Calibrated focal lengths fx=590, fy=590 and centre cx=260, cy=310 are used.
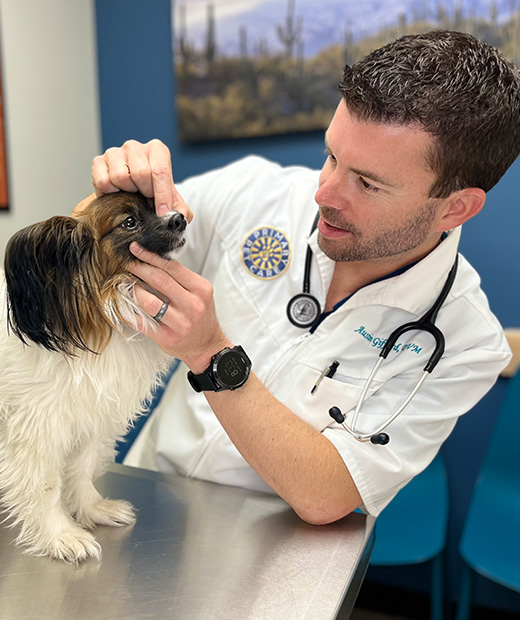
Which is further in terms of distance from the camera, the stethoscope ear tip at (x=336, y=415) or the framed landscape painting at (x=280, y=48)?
the framed landscape painting at (x=280, y=48)

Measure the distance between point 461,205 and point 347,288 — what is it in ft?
1.24

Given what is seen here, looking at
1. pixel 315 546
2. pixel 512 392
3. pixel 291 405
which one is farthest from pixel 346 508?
pixel 512 392

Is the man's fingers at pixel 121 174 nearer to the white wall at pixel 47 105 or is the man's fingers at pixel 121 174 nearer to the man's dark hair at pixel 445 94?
the man's dark hair at pixel 445 94

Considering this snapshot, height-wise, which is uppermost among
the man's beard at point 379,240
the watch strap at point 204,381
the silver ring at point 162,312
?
the man's beard at point 379,240

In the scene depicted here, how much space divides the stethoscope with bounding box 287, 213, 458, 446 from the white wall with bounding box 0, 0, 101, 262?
174cm

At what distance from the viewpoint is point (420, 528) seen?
245 centimetres

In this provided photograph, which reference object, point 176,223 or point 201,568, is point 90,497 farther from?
point 176,223

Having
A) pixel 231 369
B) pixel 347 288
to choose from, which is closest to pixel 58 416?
pixel 231 369

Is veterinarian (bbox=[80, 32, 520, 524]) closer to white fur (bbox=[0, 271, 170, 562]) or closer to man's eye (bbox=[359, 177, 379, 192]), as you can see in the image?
man's eye (bbox=[359, 177, 379, 192])

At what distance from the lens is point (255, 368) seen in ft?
5.50

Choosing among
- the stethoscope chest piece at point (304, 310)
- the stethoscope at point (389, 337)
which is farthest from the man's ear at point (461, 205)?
the stethoscope chest piece at point (304, 310)

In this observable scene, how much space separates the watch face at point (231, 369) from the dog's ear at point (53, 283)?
0.30 m

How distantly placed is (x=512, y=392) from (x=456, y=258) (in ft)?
4.04

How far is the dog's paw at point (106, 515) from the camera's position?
138 centimetres
